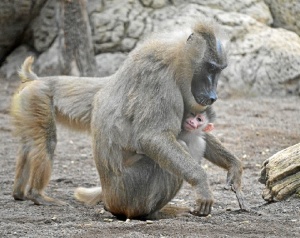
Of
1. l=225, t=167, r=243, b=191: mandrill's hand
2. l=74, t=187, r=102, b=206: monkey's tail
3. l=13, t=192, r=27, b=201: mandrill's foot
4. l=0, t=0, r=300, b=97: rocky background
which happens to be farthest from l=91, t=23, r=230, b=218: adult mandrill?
l=0, t=0, r=300, b=97: rocky background

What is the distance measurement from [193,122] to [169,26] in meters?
7.99

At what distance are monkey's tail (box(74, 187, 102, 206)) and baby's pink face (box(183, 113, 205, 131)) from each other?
1445mm

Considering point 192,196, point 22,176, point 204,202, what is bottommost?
point 192,196

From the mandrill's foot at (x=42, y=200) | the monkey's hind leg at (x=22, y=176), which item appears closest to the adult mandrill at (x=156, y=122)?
the mandrill's foot at (x=42, y=200)

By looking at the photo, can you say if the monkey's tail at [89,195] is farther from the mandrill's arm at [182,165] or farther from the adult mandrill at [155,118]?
the mandrill's arm at [182,165]

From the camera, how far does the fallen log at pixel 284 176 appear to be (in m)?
6.57

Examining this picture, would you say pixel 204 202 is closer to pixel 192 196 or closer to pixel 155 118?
pixel 155 118

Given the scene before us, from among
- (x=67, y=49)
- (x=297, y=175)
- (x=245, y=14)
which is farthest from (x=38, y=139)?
(x=245, y=14)

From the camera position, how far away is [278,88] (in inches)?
571

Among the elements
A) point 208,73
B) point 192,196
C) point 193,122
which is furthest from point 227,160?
point 192,196

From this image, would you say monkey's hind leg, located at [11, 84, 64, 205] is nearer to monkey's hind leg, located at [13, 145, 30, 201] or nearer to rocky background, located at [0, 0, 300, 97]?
monkey's hind leg, located at [13, 145, 30, 201]

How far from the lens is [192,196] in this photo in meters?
8.01

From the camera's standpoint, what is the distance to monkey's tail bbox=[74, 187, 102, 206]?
7.37m

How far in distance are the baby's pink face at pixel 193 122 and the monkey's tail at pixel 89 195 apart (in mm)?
1445
